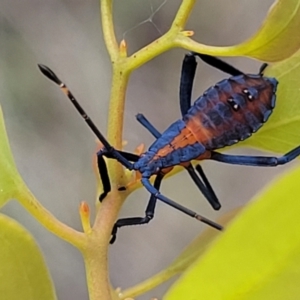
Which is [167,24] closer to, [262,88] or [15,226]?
[262,88]

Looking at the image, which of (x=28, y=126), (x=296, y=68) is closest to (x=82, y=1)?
(x=28, y=126)

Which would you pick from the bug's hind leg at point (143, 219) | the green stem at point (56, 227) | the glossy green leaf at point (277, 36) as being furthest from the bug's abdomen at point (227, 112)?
the green stem at point (56, 227)

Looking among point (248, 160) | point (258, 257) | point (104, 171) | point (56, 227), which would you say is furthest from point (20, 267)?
point (248, 160)

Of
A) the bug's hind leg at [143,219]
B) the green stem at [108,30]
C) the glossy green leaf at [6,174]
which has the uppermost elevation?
the green stem at [108,30]

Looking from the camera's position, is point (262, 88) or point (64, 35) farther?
point (64, 35)

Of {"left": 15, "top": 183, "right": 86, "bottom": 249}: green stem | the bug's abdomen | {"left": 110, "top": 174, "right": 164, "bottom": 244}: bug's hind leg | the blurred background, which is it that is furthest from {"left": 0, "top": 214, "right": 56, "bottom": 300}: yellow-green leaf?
the blurred background

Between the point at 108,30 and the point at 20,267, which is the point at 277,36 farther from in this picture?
the point at 20,267

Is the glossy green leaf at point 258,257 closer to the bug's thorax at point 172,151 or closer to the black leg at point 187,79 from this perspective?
the bug's thorax at point 172,151
